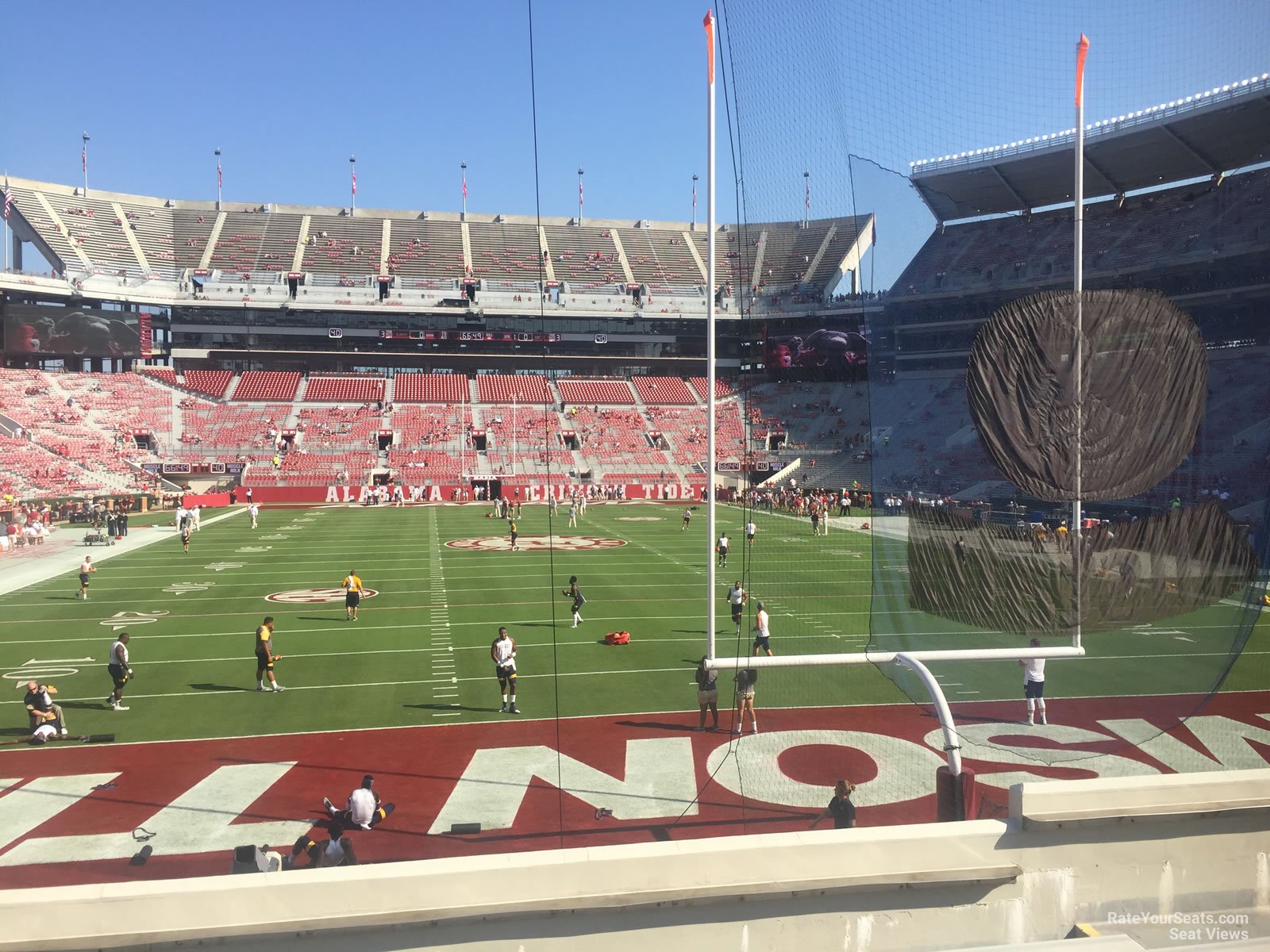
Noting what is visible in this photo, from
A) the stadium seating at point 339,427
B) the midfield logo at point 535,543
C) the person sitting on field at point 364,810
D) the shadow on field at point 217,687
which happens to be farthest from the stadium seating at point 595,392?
the person sitting on field at point 364,810

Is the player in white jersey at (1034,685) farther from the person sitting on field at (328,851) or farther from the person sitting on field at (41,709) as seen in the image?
the person sitting on field at (41,709)

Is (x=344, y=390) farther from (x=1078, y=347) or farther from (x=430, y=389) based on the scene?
(x=1078, y=347)

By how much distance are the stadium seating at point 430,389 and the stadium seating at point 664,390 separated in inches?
461

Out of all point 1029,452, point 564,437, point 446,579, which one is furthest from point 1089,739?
point 564,437

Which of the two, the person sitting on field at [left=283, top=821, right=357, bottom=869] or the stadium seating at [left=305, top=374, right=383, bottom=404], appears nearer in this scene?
the person sitting on field at [left=283, top=821, right=357, bottom=869]

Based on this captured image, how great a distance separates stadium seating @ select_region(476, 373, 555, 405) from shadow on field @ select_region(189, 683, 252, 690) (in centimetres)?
4463

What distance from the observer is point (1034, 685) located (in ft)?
29.3

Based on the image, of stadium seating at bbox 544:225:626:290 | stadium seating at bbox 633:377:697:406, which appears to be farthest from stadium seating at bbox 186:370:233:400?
stadium seating at bbox 633:377:697:406

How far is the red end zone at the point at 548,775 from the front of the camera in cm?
791

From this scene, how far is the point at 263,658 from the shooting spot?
488 inches

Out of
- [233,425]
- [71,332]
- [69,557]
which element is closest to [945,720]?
[69,557]

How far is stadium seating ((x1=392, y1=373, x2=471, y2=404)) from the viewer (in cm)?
5775

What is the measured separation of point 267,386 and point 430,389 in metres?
9.92

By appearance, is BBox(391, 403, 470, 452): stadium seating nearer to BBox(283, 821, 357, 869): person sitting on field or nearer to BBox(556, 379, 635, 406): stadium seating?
BBox(556, 379, 635, 406): stadium seating
